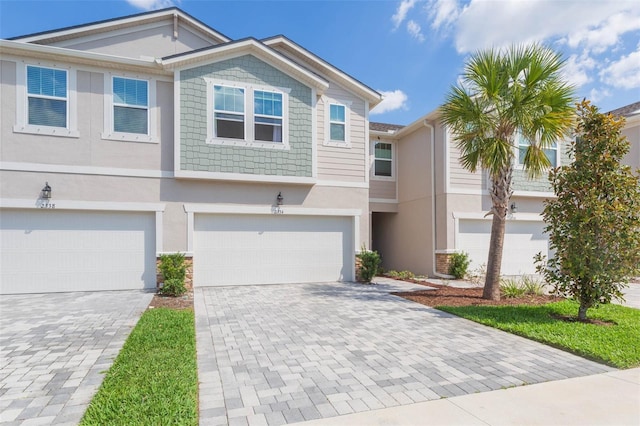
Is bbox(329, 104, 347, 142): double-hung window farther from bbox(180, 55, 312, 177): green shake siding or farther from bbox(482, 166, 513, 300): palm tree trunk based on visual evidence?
bbox(482, 166, 513, 300): palm tree trunk

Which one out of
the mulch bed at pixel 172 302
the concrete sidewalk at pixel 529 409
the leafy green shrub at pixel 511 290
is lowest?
the mulch bed at pixel 172 302

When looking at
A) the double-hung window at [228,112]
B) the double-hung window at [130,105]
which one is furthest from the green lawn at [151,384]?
the double-hung window at [130,105]

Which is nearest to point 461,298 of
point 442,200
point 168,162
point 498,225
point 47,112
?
point 498,225

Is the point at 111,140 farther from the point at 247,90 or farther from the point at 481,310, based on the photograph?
the point at 481,310

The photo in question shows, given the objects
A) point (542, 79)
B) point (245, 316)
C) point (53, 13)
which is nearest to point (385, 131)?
point (542, 79)

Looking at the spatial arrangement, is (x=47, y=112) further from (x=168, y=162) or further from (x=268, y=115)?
(x=268, y=115)

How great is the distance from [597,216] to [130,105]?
1134 centimetres

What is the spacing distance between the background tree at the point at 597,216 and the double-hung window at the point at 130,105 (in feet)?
A: 33.9

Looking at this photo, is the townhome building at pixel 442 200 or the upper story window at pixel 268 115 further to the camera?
the townhome building at pixel 442 200

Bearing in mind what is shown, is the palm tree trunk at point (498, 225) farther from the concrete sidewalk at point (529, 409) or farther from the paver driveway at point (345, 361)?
the concrete sidewalk at point (529, 409)

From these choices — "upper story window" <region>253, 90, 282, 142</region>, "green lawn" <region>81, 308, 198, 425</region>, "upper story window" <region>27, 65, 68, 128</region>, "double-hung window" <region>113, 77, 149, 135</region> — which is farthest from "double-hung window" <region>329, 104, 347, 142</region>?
"green lawn" <region>81, 308, 198, 425</region>

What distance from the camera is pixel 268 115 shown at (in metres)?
10.7

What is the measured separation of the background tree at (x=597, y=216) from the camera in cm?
605

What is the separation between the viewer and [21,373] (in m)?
4.18
